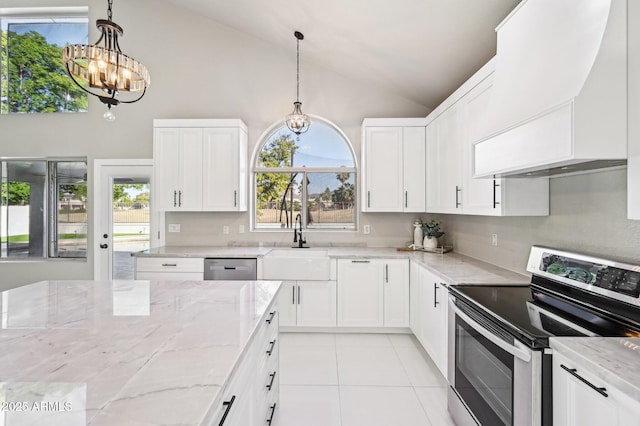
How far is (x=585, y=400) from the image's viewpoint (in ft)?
3.53

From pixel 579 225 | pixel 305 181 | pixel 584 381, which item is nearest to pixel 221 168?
pixel 305 181

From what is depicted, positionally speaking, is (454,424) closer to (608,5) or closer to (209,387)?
(209,387)

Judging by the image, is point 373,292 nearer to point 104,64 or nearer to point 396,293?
point 396,293

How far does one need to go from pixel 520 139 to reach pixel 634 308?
0.87 m

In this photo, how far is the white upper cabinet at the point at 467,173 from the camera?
216cm

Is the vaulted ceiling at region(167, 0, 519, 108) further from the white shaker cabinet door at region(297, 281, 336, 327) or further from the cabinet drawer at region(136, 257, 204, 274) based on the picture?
the cabinet drawer at region(136, 257, 204, 274)

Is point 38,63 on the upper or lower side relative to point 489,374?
upper

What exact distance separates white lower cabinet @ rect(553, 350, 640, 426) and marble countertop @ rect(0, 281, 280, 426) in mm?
1159

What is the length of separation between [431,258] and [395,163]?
119 centimetres

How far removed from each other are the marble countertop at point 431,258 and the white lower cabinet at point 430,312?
0.38 feet

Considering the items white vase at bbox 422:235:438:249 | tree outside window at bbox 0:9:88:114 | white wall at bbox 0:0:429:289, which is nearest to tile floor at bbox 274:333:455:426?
white vase at bbox 422:235:438:249

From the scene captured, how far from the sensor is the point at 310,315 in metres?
3.49

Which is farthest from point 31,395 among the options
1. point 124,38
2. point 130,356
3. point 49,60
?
point 49,60

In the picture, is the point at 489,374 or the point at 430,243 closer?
the point at 489,374
